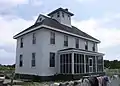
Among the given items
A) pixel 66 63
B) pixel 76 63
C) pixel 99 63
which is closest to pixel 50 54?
pixel 66 63

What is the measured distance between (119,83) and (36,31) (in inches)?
462

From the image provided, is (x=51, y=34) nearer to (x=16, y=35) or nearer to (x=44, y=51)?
(x=44, y=51)

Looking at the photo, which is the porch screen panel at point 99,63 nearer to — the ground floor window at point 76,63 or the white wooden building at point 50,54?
the white wooden building at point 50,54

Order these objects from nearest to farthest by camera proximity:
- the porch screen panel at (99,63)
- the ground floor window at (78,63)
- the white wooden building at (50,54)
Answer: the white wooden building at (50,54) < the ground floor window at (78,63) < the porch screen panel at (99,63)

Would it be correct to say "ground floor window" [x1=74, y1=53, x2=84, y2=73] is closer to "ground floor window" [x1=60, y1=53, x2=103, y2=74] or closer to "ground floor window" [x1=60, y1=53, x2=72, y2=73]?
"ground floor window" [x1=60, y1=53, x2=103, y2=74]

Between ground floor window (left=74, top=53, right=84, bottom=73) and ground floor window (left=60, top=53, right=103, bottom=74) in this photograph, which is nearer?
ground floor window (left=60, top=53, right=103, bottom=74)

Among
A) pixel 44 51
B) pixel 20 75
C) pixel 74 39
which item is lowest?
pixel 20 75

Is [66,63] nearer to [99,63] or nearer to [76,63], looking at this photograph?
[76,63]

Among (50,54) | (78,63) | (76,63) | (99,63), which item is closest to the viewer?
(76,63)

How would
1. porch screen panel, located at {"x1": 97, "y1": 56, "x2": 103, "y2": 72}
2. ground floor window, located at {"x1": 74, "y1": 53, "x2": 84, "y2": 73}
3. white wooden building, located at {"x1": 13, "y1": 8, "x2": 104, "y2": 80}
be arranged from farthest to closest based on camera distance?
porch screen panel, located at {"x1": 97, "y1": 56, "x2": 103, "y2": 72} < ground floor window, located at {"x1": 74, "y1": 53, "x2": 84, "y2": 73} < white wooden building, located at {"x1": 13, "y1": 8, "x2": 104, "y2": 80}

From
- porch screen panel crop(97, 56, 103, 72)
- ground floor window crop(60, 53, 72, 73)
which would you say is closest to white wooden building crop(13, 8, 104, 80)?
ground floor window crop(60, 53, 72, 73)

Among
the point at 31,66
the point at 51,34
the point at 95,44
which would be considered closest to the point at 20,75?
the point at 31,66

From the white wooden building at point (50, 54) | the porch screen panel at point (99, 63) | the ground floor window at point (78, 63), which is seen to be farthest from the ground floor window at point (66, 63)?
the porch screen panel at point (99, 63)

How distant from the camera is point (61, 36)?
20906 mm
